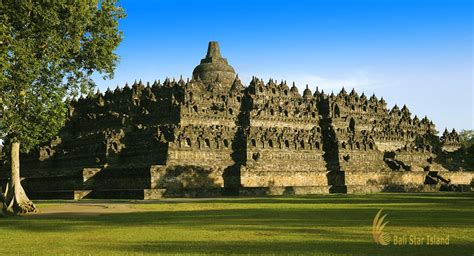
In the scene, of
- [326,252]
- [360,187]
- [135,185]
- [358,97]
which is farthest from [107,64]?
[358,97]

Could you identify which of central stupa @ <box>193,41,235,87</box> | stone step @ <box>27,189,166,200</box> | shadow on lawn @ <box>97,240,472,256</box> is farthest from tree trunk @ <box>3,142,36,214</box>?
central stupa @ <box>193,41,235,87</box>

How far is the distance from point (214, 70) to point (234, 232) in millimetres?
66289

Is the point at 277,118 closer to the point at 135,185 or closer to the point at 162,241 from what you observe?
the point at 135,185

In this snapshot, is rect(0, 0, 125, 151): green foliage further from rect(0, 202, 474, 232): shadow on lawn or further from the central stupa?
the central stupa

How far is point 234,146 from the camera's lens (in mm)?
56719

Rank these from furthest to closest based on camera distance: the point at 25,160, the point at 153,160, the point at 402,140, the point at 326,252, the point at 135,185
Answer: the point at 402,140
the point at 25,160
the point at 153,160
the point at 135,185
the point at 326,252

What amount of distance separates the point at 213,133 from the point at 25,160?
2362cm

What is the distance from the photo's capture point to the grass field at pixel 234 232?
1520 cm

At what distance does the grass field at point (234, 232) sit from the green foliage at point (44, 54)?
22.5 ft

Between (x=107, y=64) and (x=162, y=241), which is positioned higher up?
(x=107, y=64)

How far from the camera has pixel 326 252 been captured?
14.5 m

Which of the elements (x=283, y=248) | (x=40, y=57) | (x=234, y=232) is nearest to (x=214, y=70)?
(x=40, y=57)

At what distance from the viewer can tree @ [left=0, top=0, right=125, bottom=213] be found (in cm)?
2988

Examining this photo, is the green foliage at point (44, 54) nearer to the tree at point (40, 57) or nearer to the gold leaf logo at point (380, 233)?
the tree at point (40, 57)
